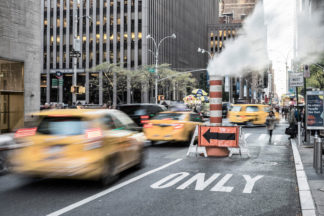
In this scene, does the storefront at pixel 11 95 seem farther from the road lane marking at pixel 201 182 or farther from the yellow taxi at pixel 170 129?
the road lane marking at pixel 201 182

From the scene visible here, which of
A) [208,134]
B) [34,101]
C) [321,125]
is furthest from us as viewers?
[34,101]

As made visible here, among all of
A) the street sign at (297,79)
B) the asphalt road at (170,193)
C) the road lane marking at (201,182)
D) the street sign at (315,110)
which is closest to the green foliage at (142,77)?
the street sign at (297,79)

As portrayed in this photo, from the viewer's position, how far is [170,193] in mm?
6641

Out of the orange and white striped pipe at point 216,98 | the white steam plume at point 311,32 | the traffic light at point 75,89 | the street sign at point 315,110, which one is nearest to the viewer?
the white steam plume at point 311,32

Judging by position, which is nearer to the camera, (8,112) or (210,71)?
(210,71)

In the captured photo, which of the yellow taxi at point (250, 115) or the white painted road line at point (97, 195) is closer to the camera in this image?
the white painted road line at point (97, 195)

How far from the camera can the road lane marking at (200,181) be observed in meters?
7.12

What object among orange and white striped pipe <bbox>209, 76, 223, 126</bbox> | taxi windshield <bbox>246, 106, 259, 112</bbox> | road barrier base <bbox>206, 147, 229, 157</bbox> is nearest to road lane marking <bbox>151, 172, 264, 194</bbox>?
road barrier base <bbox>206, 147, 229, 157</bbox>

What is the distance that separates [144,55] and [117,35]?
6.95 meters

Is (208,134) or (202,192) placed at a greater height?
(208,134)

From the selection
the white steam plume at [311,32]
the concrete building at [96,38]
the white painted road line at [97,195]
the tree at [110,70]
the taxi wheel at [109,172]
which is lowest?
the white painted road line at [97,195]

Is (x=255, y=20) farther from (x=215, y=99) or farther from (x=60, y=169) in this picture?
(x=60, y=169)

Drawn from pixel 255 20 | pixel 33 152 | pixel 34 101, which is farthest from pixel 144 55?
pixel 33 152

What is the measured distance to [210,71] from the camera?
12016 millimetres
